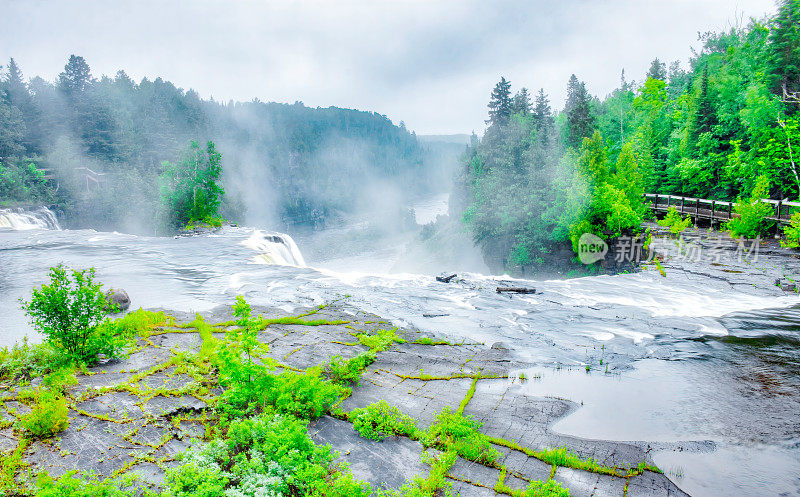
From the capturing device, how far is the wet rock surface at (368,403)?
4895mm

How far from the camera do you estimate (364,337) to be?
9.24 m

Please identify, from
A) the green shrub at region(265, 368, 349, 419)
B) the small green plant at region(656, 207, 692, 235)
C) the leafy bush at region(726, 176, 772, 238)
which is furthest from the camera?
the small green plant at region(656, 207, 692, 235)

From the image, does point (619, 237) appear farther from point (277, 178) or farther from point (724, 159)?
point (277, 178)

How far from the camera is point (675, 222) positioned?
2297 centimetres

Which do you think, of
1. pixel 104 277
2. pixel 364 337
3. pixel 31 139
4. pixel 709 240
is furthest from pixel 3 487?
pixel 31 139

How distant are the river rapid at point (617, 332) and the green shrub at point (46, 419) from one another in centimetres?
579

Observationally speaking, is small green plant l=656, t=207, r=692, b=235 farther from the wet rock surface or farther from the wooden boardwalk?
the wet rock surface

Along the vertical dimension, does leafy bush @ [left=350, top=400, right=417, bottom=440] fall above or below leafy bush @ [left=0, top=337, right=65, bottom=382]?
below

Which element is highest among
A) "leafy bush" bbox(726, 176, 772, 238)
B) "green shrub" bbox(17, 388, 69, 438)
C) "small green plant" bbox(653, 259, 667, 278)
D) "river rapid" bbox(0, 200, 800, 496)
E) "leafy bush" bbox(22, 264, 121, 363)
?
"leafy bush" bbox(726, 176, 772, 238)

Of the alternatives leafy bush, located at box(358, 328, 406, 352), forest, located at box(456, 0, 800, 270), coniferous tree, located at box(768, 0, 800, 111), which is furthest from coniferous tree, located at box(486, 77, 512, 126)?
leafy bush, located at box(358, 328, 406, 352)

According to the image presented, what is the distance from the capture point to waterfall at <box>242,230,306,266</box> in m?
21.8

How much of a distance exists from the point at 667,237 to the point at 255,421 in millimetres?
23754

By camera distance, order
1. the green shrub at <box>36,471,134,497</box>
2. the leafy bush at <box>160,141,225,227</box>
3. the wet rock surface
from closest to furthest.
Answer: the green shrub at <box>36,471,134,497</box> → the wet rock surface → the leafy bush at <box>160,141,225,227</box>

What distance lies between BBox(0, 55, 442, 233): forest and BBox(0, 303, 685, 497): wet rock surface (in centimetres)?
3639
